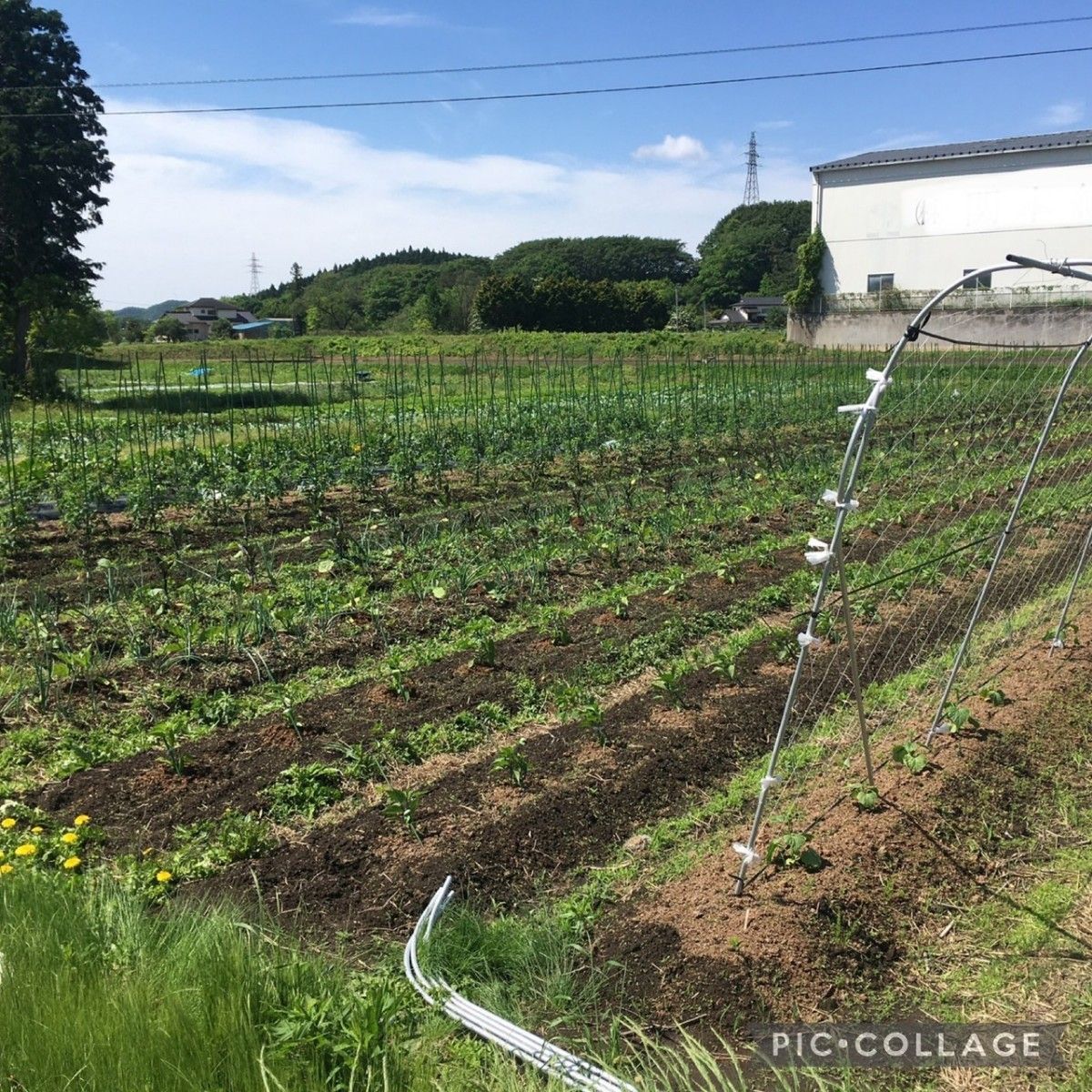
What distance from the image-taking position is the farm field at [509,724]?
9.17 feet

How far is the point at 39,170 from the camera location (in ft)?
70.0

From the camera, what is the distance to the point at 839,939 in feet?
9.25

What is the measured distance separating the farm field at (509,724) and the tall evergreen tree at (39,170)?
48.9ft

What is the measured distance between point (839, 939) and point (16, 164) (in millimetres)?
23832

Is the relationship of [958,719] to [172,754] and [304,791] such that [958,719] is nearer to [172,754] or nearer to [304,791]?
[304,791]

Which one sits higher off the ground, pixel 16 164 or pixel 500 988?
pixel 16 164

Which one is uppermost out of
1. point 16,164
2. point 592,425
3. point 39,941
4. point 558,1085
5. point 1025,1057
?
point 16,164

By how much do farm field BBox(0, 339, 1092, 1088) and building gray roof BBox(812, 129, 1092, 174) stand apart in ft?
97.0

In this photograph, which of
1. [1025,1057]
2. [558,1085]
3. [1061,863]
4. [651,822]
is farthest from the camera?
[651,822]

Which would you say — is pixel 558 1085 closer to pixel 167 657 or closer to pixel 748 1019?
pixel 748 1019

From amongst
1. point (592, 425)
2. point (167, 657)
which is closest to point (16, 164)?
point (592, 425)

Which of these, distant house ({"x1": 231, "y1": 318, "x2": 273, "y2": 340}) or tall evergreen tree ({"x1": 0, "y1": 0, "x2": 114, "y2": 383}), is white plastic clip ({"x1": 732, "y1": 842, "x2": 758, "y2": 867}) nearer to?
tall evergreen tree ({"x1": 0, "y1": 0, "x2": 114, "y2": 383})

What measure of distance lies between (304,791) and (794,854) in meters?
1.92

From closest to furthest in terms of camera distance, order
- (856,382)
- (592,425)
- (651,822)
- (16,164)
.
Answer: (651,822) → (592,425) → (856,382) → (16,164)
